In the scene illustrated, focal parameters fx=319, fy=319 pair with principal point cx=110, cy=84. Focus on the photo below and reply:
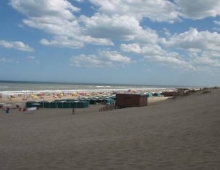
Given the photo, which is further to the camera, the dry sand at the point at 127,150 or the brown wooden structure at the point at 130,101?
the brown wooden structure at the point at 130,101

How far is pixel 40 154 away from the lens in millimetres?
9398

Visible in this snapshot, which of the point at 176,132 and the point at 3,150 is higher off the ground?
the point at 176,132

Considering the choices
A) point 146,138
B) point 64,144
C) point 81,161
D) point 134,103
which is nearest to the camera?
point 81,161

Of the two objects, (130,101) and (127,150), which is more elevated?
(130,101)

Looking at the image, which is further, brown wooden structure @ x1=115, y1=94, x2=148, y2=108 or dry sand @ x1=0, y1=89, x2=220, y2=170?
brown wooden structure @ x1=115, y1=94, x2=148, y2=108

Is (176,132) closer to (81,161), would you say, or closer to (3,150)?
(81,161)

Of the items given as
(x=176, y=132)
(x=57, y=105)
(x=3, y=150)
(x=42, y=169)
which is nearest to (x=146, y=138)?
(x=176, y=132)

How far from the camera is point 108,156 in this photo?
27.2ft

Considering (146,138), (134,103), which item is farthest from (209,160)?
(134,103)

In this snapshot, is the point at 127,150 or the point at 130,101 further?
the point at 130,101

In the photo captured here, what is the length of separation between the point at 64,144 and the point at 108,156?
3038 millimetres

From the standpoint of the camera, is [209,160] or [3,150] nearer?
[209,160]

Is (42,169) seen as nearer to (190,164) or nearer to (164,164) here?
(164,164)

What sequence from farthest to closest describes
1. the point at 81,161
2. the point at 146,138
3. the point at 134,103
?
the point at 134,103
the point at 146,138
the point at 81,161
